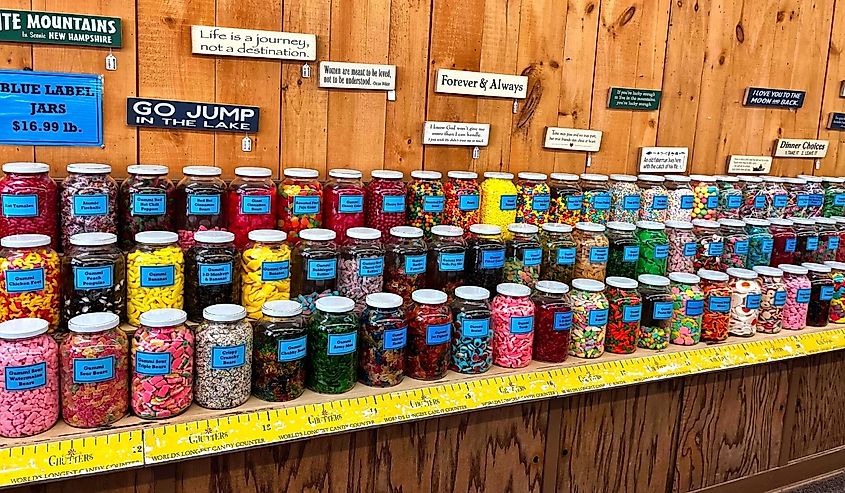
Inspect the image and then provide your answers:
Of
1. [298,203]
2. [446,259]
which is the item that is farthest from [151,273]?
[446,259]

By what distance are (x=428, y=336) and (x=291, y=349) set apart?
0.34 m

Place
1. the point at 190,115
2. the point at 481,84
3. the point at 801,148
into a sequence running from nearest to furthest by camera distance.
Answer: the point at 190,115 < the point at 481,84 < the point at 801,148

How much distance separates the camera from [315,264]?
178cm

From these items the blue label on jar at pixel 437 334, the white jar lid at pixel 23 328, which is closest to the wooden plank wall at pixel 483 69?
the white jar lid at pixel 23 328

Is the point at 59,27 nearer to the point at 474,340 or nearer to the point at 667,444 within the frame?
the point at 474,340

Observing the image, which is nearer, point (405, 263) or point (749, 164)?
point (405, 263)

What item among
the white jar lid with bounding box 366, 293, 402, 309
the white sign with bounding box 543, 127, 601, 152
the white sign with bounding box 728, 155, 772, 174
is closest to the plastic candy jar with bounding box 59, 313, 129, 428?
the white jar lid with bounding box 366, 293, 402, 309

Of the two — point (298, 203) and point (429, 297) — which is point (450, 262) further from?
point (298, 203)

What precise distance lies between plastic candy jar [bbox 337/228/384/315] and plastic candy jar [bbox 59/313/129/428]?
21.9 inches

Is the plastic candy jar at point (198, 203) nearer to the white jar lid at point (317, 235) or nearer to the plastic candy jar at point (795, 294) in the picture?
the white jar lid at point (317, 235)

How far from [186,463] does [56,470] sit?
307mm

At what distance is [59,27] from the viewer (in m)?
1.74

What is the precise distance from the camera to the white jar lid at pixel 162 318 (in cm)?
148

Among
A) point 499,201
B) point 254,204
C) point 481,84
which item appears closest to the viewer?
point 254,204
